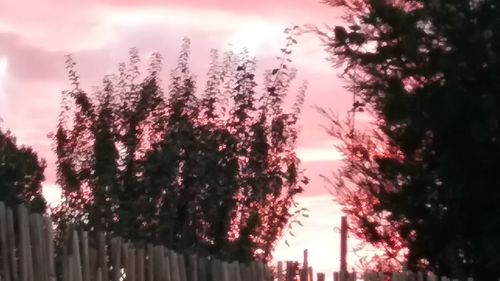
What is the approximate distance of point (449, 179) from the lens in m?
16.8

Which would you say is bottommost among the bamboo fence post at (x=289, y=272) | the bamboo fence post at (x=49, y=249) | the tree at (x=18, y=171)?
the bamboo fence post at (x=289, y=272)

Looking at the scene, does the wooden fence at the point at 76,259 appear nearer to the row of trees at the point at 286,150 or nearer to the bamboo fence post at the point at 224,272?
the bamboo fence post at the point at 224,272

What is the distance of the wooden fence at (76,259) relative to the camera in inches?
253

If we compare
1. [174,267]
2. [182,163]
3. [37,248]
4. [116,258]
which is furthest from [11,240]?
[182,163]

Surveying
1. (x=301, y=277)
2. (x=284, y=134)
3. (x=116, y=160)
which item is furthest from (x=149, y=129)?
(x=301, y=277)

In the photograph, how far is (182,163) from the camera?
16.8m

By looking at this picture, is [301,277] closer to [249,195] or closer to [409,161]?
[249,195]

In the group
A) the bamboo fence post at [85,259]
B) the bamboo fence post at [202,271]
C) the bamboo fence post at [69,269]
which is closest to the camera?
the bamboo fence post at [69,269]

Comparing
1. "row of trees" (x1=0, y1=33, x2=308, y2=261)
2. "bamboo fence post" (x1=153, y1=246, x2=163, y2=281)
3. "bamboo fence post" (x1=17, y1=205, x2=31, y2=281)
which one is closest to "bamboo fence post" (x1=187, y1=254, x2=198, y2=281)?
"bamboo fence post" (x1=153, y1=246, x2=163, y2=281)

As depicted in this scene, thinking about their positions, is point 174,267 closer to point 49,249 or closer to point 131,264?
point 131,264

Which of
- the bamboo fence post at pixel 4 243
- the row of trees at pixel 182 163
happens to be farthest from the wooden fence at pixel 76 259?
the row of trees at pixel 182 163

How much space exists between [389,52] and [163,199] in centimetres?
376

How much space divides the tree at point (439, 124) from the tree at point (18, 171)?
16.2ft

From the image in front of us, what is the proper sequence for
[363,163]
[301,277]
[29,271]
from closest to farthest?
[29,271], [301,277], [363,163]
